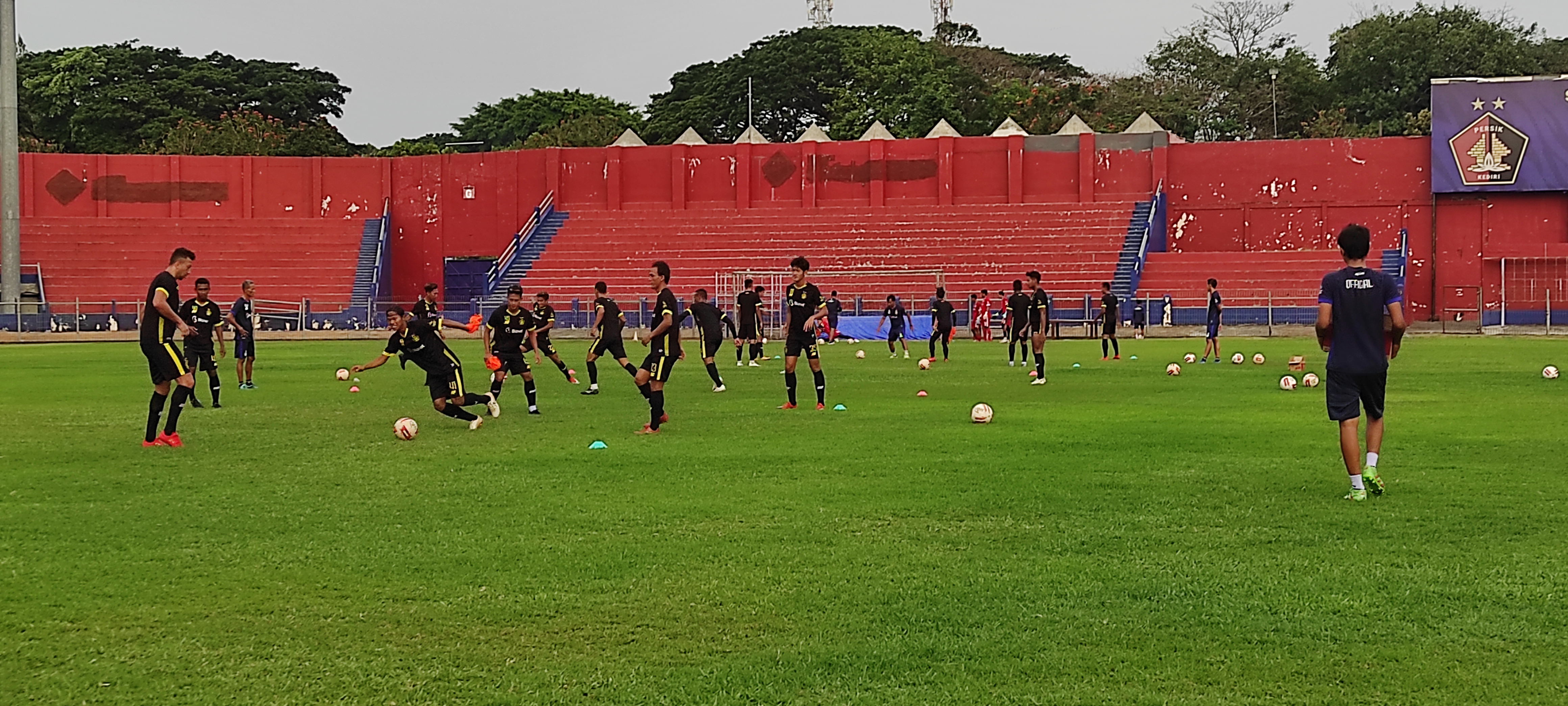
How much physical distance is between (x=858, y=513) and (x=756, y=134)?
52023 millimetres

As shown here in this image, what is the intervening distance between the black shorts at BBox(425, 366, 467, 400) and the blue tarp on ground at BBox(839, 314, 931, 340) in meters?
28.9

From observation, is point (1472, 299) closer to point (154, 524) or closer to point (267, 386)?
point (267, 386)

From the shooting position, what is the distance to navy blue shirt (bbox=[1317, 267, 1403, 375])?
29.8 ft

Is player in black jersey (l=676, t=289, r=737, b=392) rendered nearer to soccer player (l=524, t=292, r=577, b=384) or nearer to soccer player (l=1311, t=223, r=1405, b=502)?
soccer player (l=524, t=292, r=577, b=384)

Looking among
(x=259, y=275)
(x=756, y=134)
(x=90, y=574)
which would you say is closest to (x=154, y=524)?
(x=90, y=574)

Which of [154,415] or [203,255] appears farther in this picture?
[203,255]

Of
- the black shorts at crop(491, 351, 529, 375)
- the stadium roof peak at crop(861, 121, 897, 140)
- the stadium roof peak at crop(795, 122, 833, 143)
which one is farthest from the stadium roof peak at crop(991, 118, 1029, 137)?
the black shorts at crop(491, 351, 529, 375)

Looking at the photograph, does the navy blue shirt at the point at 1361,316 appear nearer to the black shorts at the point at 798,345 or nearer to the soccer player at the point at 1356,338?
the soccer player at the point at 1356,338

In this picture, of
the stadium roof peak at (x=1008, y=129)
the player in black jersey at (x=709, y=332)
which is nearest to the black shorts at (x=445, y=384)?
the player in black jersey at (x=709, y=332)

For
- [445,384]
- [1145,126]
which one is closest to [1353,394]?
[445,384]

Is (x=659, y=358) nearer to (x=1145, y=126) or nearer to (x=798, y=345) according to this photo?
(x=798, y=345)

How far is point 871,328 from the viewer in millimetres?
43688

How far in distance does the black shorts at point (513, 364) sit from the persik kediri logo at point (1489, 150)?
133 feet

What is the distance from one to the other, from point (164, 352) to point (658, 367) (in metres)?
4.73
